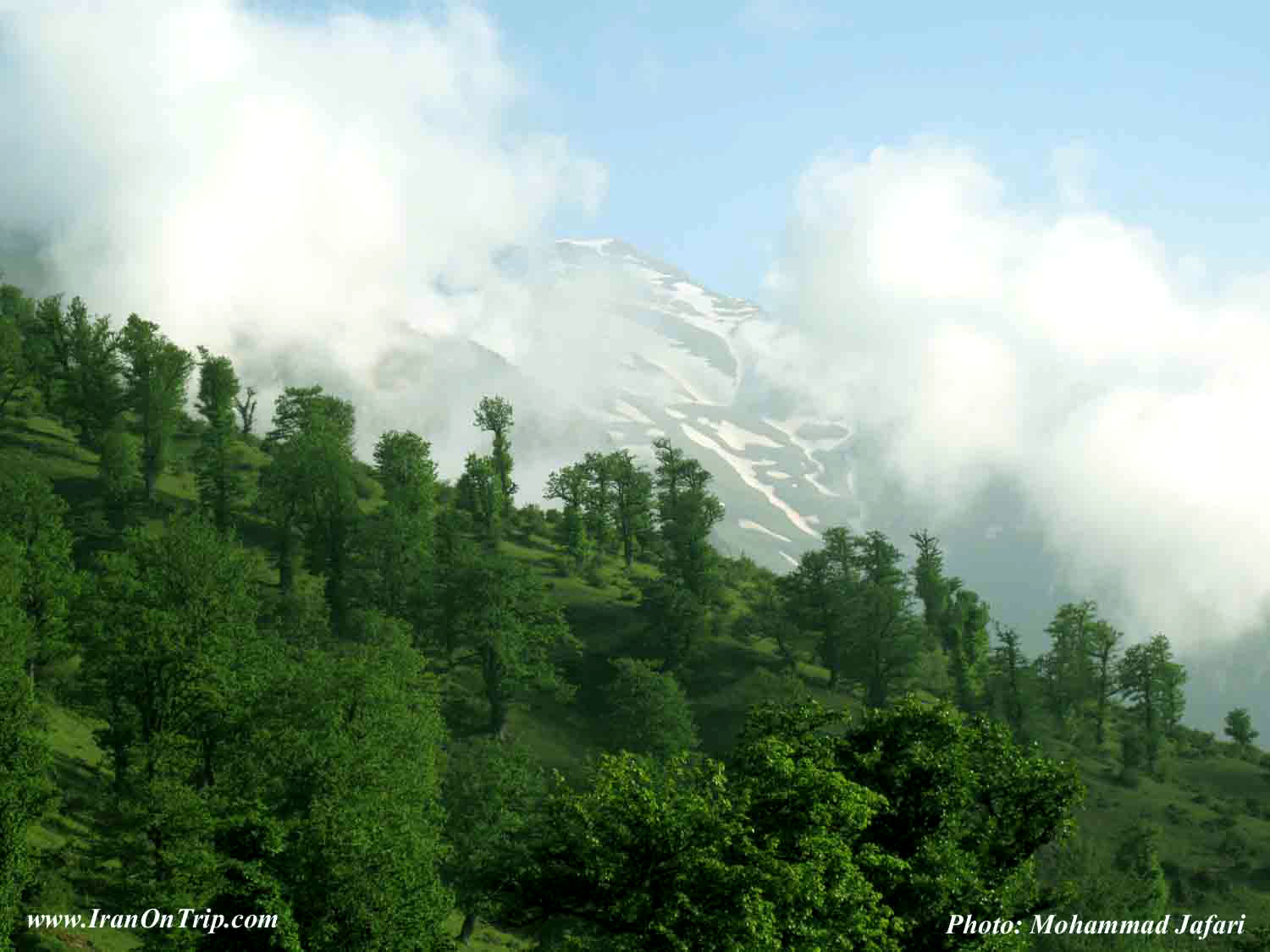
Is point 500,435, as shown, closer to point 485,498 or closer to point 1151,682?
point 485,498

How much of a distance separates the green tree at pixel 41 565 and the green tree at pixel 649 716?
4678cm

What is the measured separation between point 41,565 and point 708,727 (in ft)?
209

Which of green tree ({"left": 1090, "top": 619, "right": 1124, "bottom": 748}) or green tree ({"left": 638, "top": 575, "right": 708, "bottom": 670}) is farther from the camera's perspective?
green tree ({"left": 1090, "top": 619, "right": 1124, "bottom": 748})

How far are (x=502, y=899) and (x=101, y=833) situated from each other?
25.5 m

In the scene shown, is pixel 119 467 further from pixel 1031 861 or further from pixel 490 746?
pixel 1031 861

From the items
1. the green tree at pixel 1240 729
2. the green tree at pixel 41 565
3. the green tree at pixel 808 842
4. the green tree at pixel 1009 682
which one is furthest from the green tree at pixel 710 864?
the green tree at pixel 1240 729

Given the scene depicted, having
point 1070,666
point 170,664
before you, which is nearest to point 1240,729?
point 1070,666

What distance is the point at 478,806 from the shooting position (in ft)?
236

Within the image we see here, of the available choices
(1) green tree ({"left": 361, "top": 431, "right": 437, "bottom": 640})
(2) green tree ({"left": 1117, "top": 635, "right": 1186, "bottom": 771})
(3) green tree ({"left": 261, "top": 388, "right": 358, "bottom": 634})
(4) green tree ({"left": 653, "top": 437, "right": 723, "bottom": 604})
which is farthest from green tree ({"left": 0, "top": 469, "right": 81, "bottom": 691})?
(2) green tree ({"left": 1117, "top": 635, "right": 1186, "bottom": 771})

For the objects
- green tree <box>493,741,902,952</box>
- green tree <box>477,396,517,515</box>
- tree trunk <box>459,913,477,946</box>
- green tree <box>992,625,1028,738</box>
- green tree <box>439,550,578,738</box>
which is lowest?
tree trunk <box>459,913,477,946</box>

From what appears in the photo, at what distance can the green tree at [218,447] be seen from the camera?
121500mm

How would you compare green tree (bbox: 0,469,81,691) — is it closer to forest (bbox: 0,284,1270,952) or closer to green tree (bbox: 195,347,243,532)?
forest (bbox: 0,284,1270,952)

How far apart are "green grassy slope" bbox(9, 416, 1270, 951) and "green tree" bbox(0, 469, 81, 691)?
323cm

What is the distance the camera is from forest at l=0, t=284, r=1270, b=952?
37.0 metres
